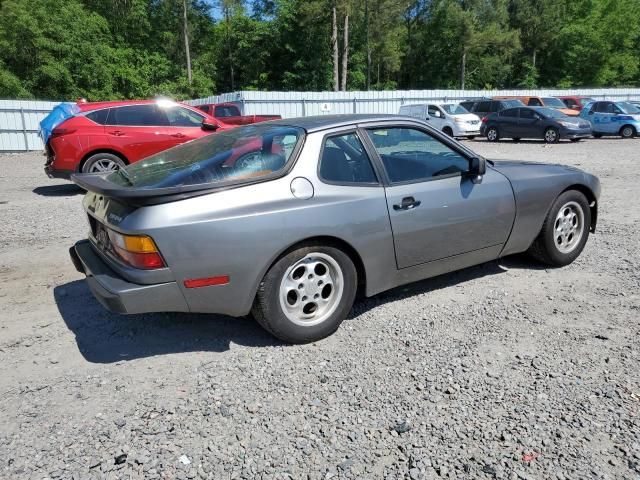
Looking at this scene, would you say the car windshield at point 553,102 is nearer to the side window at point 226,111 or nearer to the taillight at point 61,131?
the side window at point 226,111

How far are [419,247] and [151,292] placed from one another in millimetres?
1890

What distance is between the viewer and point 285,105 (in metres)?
25.8

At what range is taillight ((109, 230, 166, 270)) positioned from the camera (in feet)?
9.74

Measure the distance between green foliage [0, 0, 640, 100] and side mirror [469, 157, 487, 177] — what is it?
121 feet

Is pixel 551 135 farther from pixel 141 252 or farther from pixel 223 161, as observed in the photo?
pixel 141 252

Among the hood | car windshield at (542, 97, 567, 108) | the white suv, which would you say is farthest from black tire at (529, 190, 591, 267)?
car windshield at (542, 97, 567, 108)

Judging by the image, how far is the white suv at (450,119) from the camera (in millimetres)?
21391

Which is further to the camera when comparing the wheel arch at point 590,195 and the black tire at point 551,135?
the black tire at point 551,135

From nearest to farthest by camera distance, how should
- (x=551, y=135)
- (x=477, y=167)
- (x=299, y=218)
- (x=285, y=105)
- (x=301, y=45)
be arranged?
1. (x=299, y=218)
2. (x=477, y=167)
3. (x=551, y=135)
4. (x=285, y=105)
5. (x=301, y=45)

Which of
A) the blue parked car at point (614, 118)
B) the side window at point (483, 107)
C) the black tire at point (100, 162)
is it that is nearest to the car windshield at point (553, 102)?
the blue parked car at point (614, 118)

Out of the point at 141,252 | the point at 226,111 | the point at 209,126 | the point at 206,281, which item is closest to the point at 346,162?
the point at 206,281

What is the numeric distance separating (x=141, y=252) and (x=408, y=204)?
6.03 ft

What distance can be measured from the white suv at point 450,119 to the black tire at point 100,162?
14.6 m

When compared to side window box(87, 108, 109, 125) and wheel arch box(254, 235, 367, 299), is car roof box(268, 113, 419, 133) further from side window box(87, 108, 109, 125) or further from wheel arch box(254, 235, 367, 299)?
side window box(87, 108, 109, 125)
